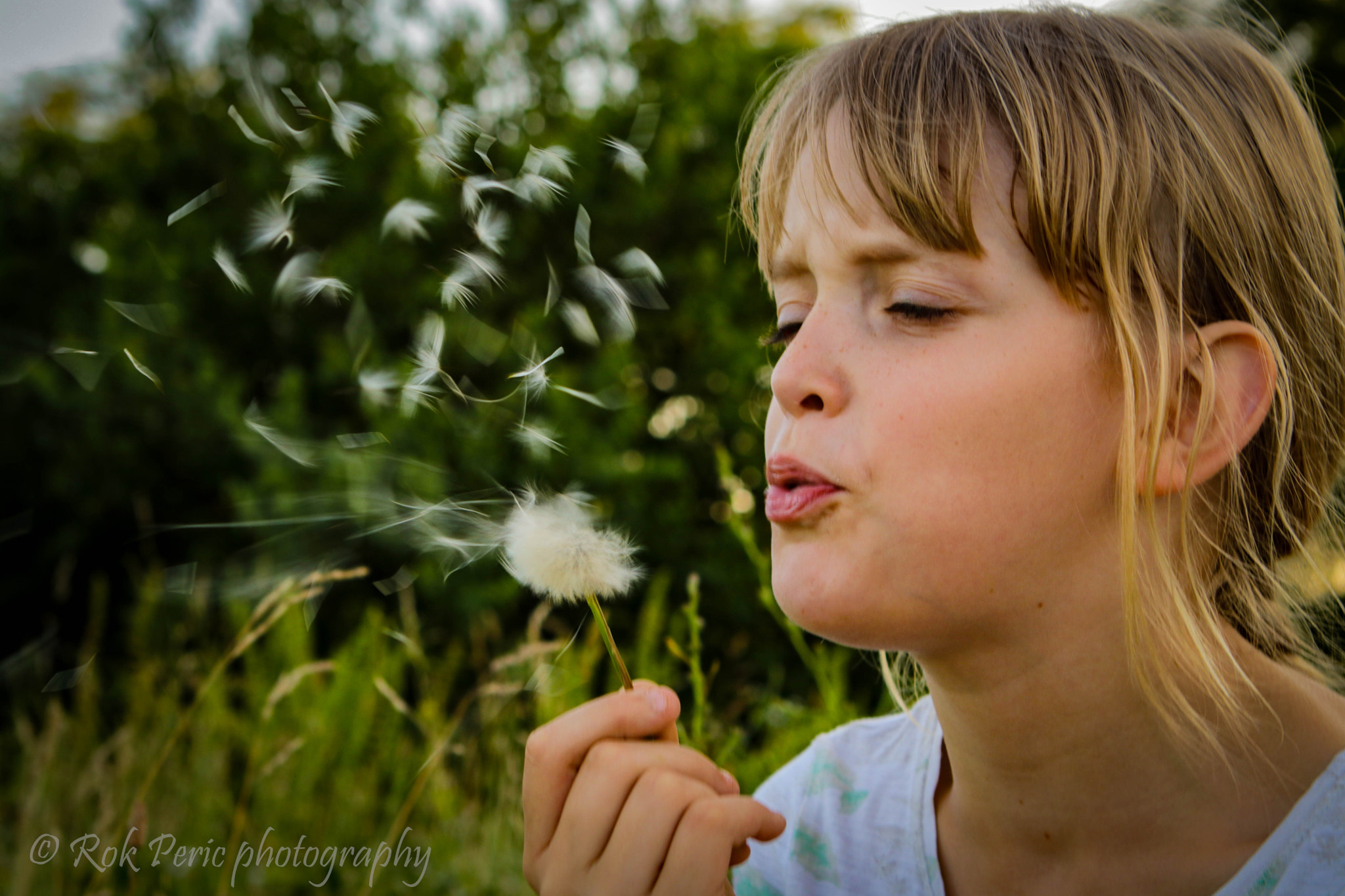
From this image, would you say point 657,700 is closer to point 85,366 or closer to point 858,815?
point 858,815

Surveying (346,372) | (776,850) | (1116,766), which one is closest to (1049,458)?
(1116,766)

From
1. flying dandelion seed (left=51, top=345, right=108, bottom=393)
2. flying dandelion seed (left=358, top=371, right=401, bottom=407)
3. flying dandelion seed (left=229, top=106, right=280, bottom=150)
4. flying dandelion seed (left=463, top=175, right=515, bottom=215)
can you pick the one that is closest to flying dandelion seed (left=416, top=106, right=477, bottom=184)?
flying dandelion seed (left=463, top=175, right=515, bottom=215)

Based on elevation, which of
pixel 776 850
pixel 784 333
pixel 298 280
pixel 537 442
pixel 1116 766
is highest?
pixel 784 333

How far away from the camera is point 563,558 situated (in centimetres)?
120

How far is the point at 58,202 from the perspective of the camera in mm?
5387

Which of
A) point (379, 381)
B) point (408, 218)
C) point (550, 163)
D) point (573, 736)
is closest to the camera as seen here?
point (573, 736)

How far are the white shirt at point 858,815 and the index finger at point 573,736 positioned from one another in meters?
0.61

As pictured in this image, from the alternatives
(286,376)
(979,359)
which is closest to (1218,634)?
(979,359)

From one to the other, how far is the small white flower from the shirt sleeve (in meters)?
0.67

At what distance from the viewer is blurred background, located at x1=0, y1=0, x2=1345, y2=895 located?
3902 mm

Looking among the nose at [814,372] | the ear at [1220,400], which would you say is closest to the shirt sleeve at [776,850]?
the nose at [814,372]

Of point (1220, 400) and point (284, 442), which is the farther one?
point (284, 442)

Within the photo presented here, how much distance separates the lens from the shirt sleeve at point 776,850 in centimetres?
171

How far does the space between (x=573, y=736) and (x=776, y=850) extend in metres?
0.74
